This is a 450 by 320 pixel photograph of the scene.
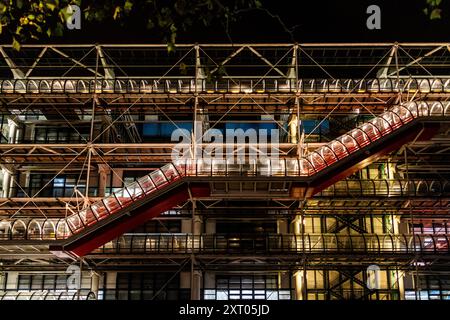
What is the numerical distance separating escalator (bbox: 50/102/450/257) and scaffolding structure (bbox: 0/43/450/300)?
2.0 inches

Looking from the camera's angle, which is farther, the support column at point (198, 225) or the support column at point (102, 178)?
the support column at point (102, 178)

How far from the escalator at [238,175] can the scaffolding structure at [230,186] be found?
2.0 inches

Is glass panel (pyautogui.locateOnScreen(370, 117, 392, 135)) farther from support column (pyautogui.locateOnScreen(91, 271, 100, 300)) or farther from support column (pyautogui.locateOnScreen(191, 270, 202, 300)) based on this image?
support column (pyautogui.locateOnScreen(91, 271, 100, 300))

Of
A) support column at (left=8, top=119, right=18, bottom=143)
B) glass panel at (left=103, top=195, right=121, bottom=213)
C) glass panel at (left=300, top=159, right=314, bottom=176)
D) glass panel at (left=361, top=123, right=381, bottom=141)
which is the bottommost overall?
glass panel at (left=103, top=195, right=121, bottom=213)

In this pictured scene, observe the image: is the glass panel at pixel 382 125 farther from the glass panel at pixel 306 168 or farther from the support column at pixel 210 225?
the support column at pixel 210 225

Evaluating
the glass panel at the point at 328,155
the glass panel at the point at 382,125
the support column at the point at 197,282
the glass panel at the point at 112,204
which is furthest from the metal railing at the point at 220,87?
the support column at the point at 197,282

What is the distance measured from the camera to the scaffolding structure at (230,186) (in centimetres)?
1961

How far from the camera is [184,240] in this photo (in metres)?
21.7

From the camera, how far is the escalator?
18.9 m

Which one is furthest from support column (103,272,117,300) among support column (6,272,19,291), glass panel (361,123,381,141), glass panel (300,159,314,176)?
glass panel (361,123,381,141)

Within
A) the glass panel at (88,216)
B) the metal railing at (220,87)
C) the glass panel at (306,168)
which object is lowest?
the glass panel at (88,216)

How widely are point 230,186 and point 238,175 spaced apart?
0.71m

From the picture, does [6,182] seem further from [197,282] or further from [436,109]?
[436,109]

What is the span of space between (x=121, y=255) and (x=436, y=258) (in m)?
11.1
